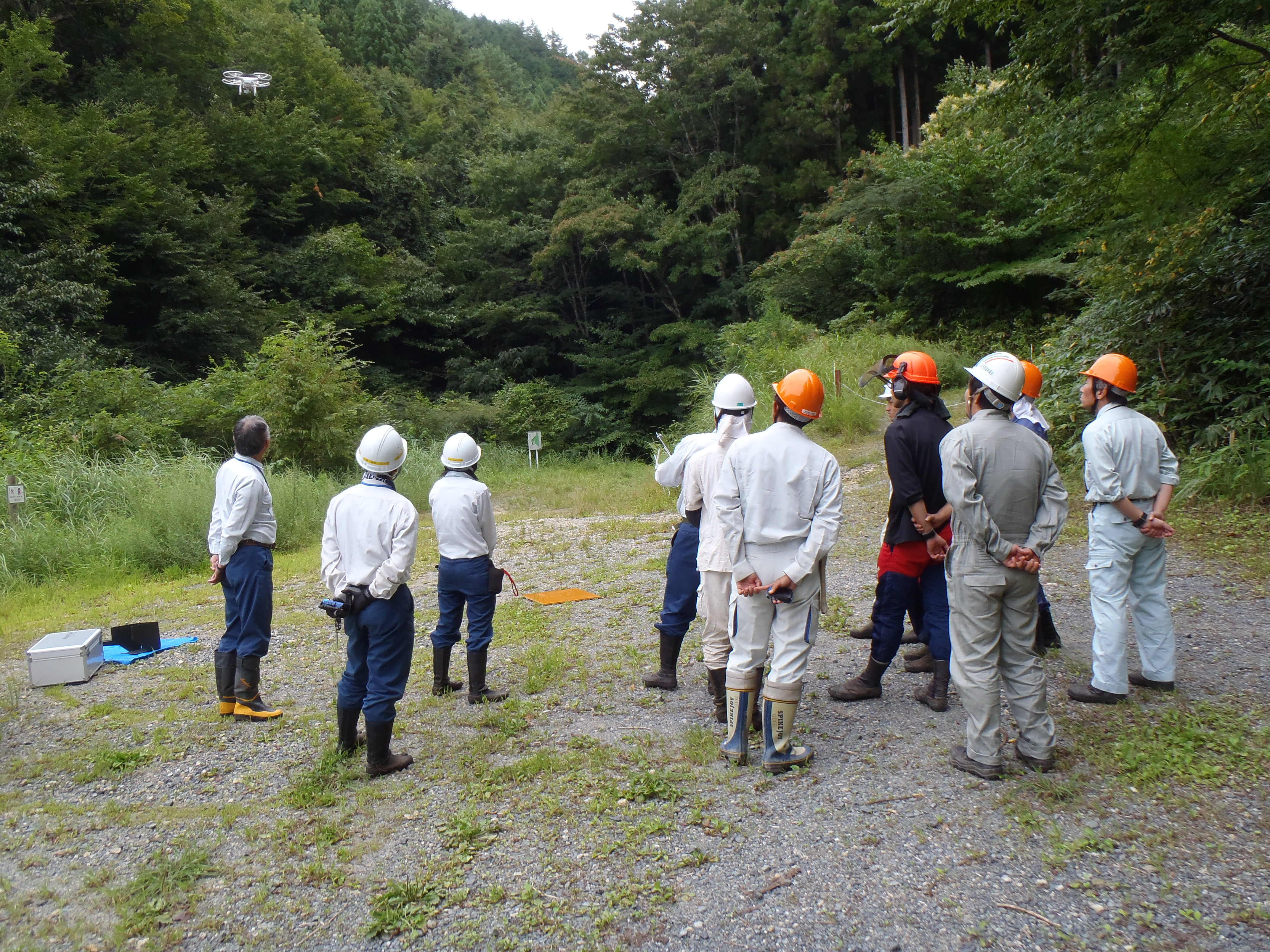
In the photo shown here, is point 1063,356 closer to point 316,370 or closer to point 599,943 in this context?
point 599,943

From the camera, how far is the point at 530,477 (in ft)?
64.2

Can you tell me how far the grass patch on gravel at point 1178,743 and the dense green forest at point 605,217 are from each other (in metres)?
5.47

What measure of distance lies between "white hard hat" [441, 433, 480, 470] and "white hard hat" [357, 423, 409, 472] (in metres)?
0.73

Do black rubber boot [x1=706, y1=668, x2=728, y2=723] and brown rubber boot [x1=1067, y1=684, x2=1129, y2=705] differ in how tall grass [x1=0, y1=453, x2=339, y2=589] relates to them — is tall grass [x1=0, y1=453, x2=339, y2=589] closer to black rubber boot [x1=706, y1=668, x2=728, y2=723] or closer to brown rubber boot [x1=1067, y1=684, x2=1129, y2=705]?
black rubber boot [x1=706, y1=668, x2=728, y2=723]

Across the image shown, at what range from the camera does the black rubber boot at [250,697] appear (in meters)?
4.95

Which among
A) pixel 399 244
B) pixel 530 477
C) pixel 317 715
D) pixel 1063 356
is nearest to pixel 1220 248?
pixel 1063 356

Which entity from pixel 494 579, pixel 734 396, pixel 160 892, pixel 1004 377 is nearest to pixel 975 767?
pixel 1004 377

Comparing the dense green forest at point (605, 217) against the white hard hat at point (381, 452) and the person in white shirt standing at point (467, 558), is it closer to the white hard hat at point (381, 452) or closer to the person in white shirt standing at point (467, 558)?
the person in white shirt standing at point (467, 558)

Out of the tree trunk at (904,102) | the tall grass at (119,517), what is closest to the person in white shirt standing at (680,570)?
the tall grass at (119,517)

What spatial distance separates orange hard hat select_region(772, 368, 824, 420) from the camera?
149 inches

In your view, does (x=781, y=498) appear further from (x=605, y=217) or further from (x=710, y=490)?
(x=605, y=217)

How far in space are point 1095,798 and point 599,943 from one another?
83.1 inches

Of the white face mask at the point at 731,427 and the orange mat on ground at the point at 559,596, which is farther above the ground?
the white face mask at the point at 731,427

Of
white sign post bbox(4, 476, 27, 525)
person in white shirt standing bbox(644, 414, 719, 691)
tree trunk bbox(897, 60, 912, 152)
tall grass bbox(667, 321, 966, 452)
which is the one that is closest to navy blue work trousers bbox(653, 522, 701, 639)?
person in white shirt standing bbox(644, 414, 719, 691)
